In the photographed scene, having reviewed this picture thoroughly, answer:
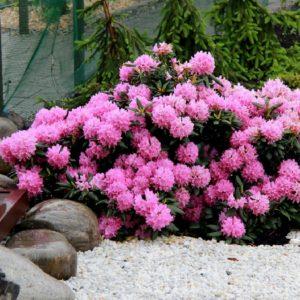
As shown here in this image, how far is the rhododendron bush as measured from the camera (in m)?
6.11

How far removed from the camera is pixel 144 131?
20.7 ft

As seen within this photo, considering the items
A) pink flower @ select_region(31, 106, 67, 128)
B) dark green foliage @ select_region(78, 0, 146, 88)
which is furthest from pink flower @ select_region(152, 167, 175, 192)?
dark green foliage @ select_region(78, 0, 146, 88)

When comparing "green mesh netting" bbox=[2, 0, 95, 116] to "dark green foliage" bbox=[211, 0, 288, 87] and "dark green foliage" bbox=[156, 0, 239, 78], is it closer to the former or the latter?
"dark green foliage" bbox=[156, 0, 239, 78]

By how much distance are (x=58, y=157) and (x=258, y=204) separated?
1.59m

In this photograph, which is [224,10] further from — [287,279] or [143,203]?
[287,279]

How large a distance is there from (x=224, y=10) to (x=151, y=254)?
5.66 m

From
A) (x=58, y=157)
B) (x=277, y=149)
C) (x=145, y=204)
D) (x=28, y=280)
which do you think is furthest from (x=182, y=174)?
(x=28, y=280)

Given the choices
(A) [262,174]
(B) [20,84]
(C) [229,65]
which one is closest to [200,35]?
(C) [229,65]

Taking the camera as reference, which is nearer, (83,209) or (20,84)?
(83,209)

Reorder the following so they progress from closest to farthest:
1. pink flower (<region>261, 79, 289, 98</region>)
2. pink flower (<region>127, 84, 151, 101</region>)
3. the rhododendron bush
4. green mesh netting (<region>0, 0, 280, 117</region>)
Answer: the rhododendron bush, pink flower (<region>127, 84, 151, 101</region>), pink flower (<region>261, 79, 289, 98</region>), green mesh netting (<region>0, 0, 280, 117</region>)

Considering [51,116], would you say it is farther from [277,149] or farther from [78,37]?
[78,37]

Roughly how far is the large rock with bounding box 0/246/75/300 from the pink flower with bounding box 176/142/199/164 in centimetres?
209

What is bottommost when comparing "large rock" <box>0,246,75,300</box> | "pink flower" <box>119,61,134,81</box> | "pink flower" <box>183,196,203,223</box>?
"pink flower" <box>183,196,203,223</box>

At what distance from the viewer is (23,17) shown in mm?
9812
